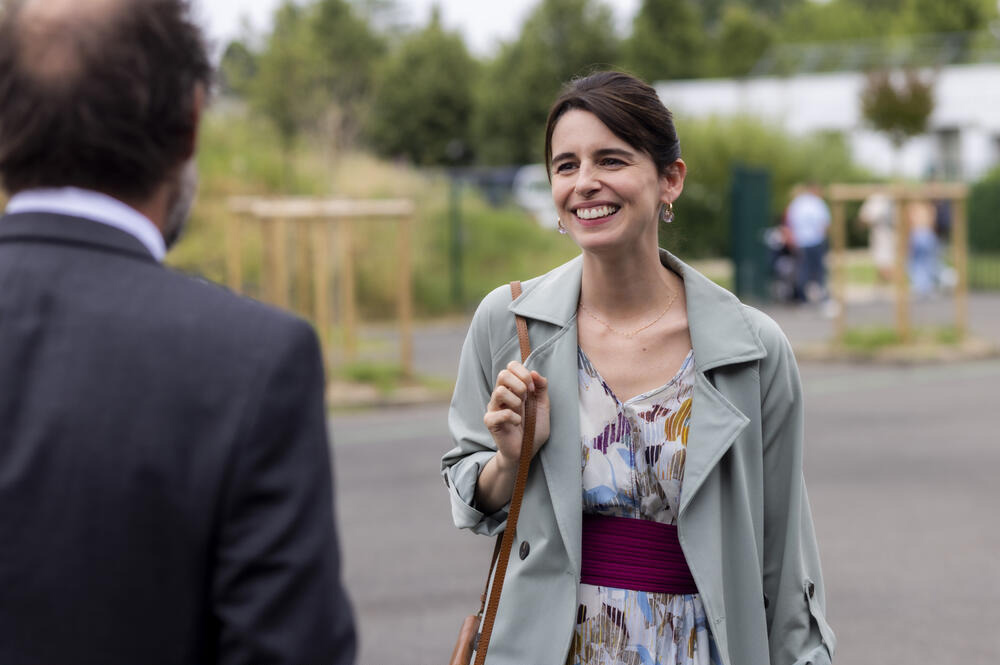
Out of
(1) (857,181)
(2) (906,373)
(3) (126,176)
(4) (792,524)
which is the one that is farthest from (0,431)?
(1) (857,181)

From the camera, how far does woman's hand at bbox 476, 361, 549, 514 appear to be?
2.84 m

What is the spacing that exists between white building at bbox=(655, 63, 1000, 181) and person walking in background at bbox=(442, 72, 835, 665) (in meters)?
42.7

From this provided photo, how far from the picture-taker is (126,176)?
1.74 m

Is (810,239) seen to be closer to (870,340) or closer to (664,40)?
(870,340)

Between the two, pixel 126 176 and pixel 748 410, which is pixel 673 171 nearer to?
pixel 748 410

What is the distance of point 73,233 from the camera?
5.65ft

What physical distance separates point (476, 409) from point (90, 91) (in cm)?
160

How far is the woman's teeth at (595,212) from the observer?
10.00 ft

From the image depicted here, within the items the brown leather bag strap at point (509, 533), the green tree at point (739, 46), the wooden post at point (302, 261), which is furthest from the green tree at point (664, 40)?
the brown leather bag strap at point (509, 533)

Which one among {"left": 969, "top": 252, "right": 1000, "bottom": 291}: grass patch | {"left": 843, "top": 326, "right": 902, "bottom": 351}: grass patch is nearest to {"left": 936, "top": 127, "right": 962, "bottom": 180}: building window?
{"left": 969, "top": 252, "right": 1000, "bottom": 291}: grass patch

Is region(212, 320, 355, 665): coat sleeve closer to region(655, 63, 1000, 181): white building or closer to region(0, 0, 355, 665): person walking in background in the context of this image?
region(0, 0, 355, 665): person walking in background

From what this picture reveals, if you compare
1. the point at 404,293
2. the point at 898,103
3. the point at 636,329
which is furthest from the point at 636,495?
the point at 898,103

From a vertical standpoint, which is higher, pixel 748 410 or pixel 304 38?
pixel 304 38

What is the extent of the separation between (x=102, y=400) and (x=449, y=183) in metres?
23.3
